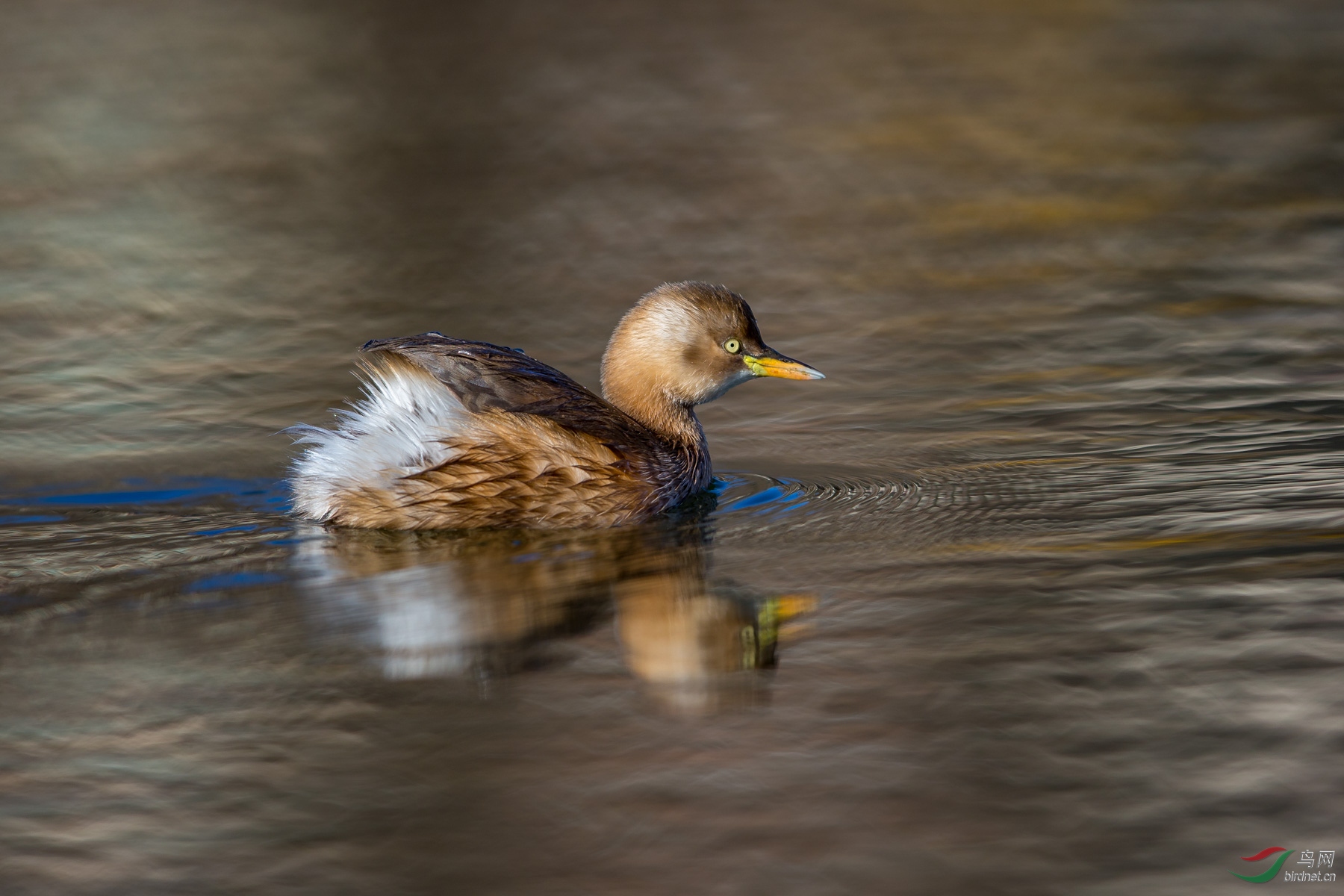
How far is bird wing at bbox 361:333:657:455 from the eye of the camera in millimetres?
6605

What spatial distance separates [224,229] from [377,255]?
60.2 inches

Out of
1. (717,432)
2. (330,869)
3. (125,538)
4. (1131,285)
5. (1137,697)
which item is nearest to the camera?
(330,869)

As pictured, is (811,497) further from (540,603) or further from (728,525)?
(540,603)

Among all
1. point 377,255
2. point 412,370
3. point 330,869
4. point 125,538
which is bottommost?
point 330,869

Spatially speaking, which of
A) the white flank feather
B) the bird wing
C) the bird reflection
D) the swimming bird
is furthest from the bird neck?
the white flank feather

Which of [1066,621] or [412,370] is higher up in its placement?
[412,370]

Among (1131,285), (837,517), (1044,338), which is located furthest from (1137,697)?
(1131,285)

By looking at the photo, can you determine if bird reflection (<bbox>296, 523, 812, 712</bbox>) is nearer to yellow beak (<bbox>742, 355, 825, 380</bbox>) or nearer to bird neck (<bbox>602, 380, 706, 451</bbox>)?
bird neck (<bbox>602, 380, 706, 451</bbox>)

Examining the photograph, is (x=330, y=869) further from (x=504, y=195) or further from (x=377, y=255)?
(x=504, y=195)

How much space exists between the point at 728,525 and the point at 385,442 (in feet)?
4.60

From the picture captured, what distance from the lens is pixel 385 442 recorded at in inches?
260

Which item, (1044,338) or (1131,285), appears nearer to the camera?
(1044,338)

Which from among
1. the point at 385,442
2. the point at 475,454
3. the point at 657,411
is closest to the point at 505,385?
the point at 475,454

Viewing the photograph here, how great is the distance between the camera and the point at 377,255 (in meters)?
11.4
